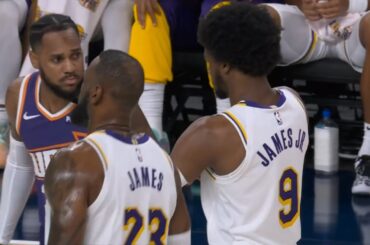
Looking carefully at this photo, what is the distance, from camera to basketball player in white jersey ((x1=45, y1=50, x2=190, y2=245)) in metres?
2.52

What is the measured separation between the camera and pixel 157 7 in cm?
556

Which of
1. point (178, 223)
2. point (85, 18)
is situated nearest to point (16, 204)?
point (178, 223)

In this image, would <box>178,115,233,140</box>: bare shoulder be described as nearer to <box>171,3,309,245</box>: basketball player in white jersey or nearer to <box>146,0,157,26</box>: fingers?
<box>171,3,309,245</box>: basketball player in white jersey

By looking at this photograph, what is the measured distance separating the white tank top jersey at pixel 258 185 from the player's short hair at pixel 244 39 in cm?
13

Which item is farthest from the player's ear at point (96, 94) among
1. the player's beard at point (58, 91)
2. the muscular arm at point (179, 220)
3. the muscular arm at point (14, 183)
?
the muscular arm at point (14, 183)

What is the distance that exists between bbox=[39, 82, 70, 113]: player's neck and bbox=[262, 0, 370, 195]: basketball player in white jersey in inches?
77.2

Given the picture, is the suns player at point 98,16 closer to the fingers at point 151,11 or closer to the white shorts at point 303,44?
the fingers at point 151,11

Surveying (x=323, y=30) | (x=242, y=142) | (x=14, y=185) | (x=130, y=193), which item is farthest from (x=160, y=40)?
(x=130, y=193)

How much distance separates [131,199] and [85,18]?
3180 millimetres

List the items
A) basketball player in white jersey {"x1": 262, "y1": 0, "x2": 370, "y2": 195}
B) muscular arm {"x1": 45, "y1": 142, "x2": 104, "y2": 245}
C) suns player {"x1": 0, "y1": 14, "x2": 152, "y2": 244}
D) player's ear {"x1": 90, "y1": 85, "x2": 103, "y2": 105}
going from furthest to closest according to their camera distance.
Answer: basketball player in white jersey {"x1": 262, "y1": 0, "x2": 370, "y2": 195}
suns player {"x1": 0, "y1": 14, "x2": 152, "y2": 244}
player's ear {"x1": 90, "y1": 85, "x2": 103, "y2": 105}
muscular arm {"x1": 45, "y1": 142, "x2": 104, "y2": 245}

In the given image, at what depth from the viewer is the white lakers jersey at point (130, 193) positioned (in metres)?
2.54

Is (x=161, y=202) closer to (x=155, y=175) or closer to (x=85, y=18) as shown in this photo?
(x=155, y=175)

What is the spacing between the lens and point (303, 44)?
551 cm

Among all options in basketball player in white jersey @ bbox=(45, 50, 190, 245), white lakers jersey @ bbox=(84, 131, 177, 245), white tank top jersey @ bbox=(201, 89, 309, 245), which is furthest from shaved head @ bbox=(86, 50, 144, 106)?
white tank top jersey @ bbox=(201, 89, 309, 245)
